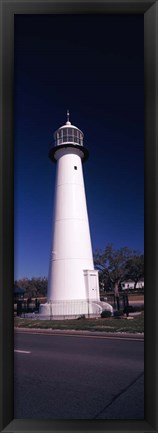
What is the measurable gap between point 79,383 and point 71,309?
7.60 metres

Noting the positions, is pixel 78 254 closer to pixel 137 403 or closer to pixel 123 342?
pixel 123 342

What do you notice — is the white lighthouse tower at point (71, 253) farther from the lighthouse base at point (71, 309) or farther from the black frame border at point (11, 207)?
the black frame border at point (11, 207)

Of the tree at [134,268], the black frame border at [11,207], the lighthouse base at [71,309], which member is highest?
the black frame border at [11,207]

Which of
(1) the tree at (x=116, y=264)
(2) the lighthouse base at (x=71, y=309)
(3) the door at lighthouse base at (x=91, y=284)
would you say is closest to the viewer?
(2) the lighthouse base at (x=71, y=309)

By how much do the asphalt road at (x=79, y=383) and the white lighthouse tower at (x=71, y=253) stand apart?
5.67m

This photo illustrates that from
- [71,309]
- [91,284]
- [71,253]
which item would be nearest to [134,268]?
[91,284]

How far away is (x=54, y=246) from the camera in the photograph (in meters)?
11.4

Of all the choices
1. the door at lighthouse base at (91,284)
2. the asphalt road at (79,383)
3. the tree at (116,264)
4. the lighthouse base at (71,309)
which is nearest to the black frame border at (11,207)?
the asphalt road at (79,383)

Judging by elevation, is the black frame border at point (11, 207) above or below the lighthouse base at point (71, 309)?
above

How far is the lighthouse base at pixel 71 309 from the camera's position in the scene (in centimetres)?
1064

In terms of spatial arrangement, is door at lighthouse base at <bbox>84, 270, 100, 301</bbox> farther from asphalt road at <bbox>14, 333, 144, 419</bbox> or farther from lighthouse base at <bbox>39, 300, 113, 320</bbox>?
asphalt road at <bbox>14, 333, 144, 419</bbox>

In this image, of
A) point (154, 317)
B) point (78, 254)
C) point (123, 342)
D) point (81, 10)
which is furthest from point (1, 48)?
point (78, 254)

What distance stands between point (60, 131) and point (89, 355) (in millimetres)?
9515

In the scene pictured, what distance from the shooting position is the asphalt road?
2.66 m
